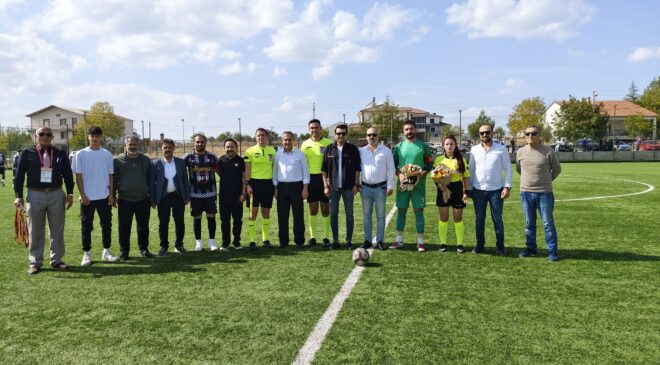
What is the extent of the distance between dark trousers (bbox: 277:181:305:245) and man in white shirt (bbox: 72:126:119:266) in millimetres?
2518

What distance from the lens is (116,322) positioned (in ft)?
14.0

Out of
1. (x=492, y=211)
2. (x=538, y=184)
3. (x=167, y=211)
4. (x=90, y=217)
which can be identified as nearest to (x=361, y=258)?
(x=492, y=211)

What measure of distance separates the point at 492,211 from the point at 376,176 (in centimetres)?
181

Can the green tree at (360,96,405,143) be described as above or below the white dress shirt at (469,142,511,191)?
above

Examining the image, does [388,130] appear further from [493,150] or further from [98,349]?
[98,349]

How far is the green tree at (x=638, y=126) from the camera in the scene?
201 ft

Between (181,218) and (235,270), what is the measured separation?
1746mm

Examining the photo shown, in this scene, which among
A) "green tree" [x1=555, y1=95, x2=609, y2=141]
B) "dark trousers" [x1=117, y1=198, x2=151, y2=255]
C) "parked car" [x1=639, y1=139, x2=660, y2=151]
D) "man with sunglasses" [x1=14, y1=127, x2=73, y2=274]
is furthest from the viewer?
"green tree" [x1=555, y1=95, x2=609, y2=141]

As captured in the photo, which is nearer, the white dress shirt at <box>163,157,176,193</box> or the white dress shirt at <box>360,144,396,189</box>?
the white dress shirt at <box>360,144,396,189</box>

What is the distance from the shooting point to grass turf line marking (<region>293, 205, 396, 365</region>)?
3.49 meters

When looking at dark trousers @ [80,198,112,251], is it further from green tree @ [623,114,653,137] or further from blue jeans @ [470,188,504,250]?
green tree @ [623,114,653,137]

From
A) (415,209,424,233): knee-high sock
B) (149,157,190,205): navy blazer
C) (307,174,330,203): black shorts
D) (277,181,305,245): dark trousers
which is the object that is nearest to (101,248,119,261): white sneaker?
(149,157,190,205): navy blazer

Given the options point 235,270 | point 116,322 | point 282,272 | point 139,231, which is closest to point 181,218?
point 139,231

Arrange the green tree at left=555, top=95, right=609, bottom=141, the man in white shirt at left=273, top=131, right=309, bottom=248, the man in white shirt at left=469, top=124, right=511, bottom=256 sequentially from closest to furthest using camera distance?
the man in white shirt at left=469, top=124, right=511, bottom=256
the man in white shirt at left=273, top=131, right=309, bottom=248
the green tree at left=555, top=95, right=609, bottom=141
